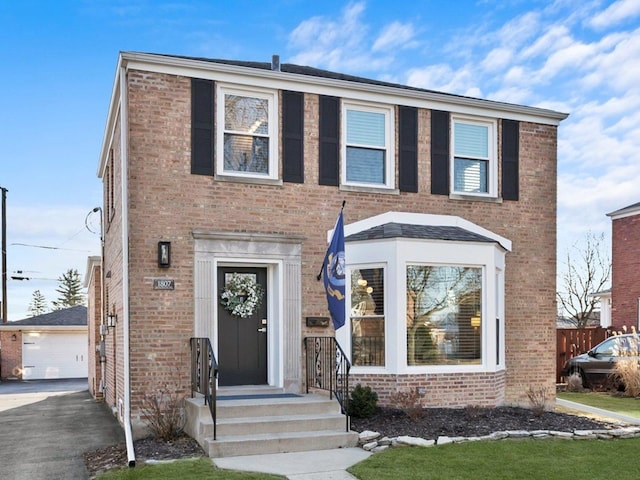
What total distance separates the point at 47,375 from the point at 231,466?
2344 cm

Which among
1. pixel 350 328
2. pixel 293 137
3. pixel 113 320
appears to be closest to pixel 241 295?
pixel 350 328

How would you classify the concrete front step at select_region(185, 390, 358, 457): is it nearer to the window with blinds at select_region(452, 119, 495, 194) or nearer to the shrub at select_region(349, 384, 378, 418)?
the shrub at select_region(349, 384, 378, 418)

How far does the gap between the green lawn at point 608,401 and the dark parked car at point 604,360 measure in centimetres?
64

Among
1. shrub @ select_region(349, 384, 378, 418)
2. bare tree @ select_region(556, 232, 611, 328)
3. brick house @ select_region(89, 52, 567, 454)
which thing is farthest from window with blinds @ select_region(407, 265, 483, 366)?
bare tree @ select_region(556, 232, 611, 328)

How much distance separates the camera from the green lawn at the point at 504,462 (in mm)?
A: 7090

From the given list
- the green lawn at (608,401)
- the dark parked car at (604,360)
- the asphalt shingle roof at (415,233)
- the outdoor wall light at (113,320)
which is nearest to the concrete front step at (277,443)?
the asphalt shingle roof at (415,233)

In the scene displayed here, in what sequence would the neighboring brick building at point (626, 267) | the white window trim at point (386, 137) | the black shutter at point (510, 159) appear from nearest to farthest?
the white window trim at point (386, 137)
the black shutter at point (510, 159)
the neighboring brick building at point (626, 267)

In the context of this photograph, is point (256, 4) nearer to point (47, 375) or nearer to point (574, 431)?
point (574, 431)

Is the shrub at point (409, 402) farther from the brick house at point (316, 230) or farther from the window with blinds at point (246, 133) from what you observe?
the window with blinds at point (246, 133)

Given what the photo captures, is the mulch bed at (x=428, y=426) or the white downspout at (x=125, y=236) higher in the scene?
the white downspout at (x=125, y=236)

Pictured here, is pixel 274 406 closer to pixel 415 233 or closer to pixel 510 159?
pixel 415 233

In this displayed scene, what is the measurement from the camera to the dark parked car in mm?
15078

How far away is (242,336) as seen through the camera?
10.5 m

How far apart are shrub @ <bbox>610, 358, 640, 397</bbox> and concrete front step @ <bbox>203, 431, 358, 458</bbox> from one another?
8.30m
